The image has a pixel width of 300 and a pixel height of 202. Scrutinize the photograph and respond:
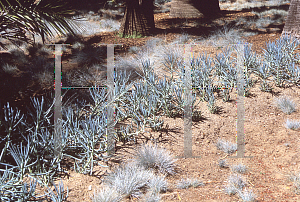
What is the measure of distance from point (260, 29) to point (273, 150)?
22.4ft

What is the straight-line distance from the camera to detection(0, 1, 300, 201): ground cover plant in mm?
3098

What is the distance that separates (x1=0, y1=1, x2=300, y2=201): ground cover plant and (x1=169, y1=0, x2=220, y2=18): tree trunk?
6.97m

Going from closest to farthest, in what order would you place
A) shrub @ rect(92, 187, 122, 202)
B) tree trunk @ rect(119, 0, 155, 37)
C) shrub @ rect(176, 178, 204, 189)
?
shrub @ rect(92, 187, 122, 202) → shrub @ rect(176, 178, 204, 189) → tree trunk @ rect(119, 0, 155, 37)

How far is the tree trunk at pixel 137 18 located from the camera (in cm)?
926

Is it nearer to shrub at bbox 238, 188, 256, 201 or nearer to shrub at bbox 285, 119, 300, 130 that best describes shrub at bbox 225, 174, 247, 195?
shrub at bbox 238, 188, 256, 201

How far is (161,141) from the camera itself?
3.99 metres

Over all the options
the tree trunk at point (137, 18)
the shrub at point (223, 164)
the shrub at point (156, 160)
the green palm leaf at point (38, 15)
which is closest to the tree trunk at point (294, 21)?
the tree trunk at point (137, 18)

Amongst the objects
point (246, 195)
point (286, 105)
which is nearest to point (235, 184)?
point (246, 195)

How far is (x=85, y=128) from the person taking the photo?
352 centimetres

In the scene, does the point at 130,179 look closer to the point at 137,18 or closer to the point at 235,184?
the point at 235,184

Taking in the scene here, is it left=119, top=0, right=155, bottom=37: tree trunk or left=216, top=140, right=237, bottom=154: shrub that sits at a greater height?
left=119, top=0, right=155, bottom=37: tree trunk

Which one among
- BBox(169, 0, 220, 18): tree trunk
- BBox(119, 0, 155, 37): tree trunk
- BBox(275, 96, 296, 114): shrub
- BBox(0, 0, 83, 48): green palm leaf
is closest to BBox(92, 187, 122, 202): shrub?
BBox(0, 0, 83, 48): green palm leaf

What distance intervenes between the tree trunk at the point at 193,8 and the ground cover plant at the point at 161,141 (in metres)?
6.97

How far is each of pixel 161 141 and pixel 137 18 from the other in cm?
601
